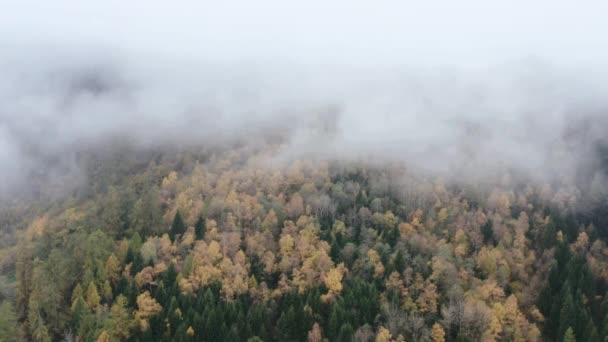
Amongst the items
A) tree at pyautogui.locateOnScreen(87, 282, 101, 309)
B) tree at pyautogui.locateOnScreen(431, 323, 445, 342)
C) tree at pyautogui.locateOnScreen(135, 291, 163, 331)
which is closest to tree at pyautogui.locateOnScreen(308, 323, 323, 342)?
tree at pyautogui.locateOnScreen(431, 323, 445, 342)

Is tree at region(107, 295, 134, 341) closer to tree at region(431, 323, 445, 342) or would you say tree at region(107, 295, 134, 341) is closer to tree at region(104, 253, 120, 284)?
tree at region(104, 253, 120, 284)

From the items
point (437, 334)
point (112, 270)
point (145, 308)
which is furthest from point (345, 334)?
point (112, 270)

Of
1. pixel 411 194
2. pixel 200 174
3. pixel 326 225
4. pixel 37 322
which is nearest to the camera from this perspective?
pixel 37 322

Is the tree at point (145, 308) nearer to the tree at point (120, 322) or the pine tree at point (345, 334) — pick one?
the tree at point (120, 322)

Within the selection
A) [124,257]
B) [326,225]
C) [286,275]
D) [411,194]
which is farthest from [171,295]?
[411,194]

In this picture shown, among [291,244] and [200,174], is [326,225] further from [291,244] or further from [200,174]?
[200,174]

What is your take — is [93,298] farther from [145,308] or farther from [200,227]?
[200,227]

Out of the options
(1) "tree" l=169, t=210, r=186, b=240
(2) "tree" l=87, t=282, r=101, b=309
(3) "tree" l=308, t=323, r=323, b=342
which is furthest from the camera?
(1) "tree" l=169, t=210, r=186, b=240

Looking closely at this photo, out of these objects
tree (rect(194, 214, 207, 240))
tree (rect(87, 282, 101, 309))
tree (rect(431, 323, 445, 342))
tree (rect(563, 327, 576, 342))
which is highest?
tree (rect(194, 214, 207, 240))
